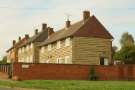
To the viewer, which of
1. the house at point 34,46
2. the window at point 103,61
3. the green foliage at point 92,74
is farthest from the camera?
the house at point 34,46

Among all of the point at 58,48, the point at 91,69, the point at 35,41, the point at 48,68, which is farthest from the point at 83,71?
the point at 35,41

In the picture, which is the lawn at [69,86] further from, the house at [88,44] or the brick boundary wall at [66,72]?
the house at [88,44]

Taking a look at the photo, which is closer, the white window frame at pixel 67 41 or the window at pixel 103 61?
the window at pixel 103 61

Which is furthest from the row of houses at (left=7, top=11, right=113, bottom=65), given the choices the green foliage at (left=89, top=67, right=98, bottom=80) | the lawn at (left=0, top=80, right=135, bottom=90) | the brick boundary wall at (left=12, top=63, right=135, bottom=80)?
the lawn at (left=0, top=80, right=135, bottom=90)

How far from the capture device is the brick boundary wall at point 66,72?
161 feet

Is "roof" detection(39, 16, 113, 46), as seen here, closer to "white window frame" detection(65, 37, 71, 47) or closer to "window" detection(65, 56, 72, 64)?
"white window frame" detection(65, 37, 71, 47)

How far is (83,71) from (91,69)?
99 cm

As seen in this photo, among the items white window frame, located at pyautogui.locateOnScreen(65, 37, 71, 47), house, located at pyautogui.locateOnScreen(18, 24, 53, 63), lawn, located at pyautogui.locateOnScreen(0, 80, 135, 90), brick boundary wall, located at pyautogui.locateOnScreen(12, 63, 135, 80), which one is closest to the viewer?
lawn, located at pyautogui.locateOnScreen(0, 80, 135, 90)

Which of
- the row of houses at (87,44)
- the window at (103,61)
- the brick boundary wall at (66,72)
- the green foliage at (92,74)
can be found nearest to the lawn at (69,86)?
the brick boundary wall at (66,72)

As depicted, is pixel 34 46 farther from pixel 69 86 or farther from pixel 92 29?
pixel 69 86

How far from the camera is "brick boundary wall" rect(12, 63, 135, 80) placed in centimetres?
4922

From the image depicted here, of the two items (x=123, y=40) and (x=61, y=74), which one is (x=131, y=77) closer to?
(x=61, y=74)

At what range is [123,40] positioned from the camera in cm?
10612

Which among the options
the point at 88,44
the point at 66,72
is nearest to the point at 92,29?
the point at 88,44
